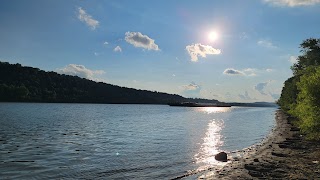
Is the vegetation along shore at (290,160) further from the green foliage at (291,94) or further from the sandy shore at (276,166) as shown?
the green foliage at (291,94)

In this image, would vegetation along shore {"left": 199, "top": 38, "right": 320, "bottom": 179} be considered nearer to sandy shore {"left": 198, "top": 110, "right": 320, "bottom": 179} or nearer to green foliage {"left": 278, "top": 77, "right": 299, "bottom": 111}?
sandy shore {"left": 198, "top": 110, "right": 320, "bottom": 179}

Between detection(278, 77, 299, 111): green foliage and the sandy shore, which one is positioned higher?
detection(278, 77, 299, 111): green foliage

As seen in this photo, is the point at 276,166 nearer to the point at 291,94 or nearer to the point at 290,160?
the point at 290,160

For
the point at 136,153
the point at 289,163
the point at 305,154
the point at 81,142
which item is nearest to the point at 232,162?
the point at 289,163

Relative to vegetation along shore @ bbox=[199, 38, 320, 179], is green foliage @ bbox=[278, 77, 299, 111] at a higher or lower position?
higher

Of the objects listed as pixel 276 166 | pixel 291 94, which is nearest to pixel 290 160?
pixel 276 166

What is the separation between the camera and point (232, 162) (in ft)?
110

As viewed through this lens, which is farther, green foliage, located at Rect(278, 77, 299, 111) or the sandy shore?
green foliage, located at Rect(278, 77, 299, 111)

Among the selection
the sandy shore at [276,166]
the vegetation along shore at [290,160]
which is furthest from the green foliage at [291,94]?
the sandy shore at [276,166]

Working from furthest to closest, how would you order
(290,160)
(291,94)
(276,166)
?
1. (291,94)
2. (290,160)
3. (276,166)

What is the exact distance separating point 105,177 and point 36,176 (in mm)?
5680

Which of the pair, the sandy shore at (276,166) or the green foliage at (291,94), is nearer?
the sandy shore at (276,166)

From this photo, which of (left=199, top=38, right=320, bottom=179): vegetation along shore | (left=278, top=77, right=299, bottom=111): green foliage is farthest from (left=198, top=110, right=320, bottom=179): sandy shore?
(left=278, top=77, right=299, bottom=111): green foliage

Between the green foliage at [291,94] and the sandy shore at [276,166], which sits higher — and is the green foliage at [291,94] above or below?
above
